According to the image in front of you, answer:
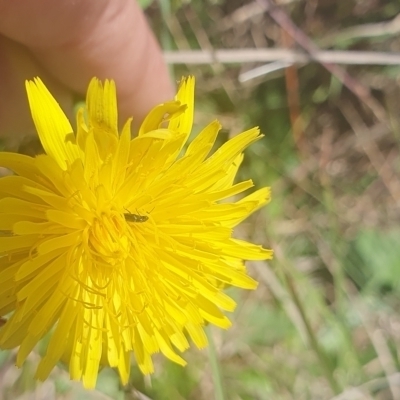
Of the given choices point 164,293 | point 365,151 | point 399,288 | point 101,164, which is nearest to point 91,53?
point 101,164

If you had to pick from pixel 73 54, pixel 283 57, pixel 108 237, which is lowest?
pixel 108 237

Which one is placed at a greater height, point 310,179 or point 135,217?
point 310,179

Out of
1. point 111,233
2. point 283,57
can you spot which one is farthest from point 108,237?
point 283,57

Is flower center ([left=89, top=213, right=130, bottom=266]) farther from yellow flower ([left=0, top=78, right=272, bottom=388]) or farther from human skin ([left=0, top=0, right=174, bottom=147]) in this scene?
human skin ([left=0, top=0, right=174, bottom=147])

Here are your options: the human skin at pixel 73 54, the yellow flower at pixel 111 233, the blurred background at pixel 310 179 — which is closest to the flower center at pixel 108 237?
the yellow flower at pixel 111 233

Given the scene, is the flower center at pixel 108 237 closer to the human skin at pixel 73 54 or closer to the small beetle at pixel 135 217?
the small beetle at pixel 135 217

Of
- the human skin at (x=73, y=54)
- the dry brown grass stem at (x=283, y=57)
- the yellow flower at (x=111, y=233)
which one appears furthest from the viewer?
the dry brown grass stem at (x=283, y=57)

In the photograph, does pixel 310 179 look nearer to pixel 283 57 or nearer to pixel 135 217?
pixel 283 57

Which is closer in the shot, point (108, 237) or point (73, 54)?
point (108, 237)
